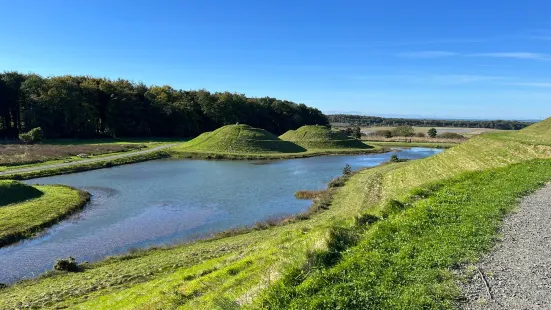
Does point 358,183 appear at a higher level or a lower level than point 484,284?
lower

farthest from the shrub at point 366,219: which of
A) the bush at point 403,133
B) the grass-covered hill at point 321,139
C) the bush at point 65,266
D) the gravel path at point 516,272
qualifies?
the bush at point 403,133

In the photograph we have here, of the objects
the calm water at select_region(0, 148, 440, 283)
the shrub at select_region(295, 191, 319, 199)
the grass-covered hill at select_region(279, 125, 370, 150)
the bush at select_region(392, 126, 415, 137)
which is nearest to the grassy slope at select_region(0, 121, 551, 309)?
the calm water at select_region(0, 148, 440, 283)

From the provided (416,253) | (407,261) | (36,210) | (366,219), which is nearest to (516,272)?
(416,253)

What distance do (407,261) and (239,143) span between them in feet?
222

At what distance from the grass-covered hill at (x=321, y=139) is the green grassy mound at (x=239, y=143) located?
6535 mm

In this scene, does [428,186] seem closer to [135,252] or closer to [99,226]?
[135,252]

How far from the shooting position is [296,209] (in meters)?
28.4

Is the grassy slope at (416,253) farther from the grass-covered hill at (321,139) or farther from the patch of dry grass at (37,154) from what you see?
the grass-covered hill at (321,139)

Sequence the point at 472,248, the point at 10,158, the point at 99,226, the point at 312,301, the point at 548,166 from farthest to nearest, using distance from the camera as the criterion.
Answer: the point at 10,158
the point at 99,226
the point at 548,166
the point at 472,248
the point at 312,301

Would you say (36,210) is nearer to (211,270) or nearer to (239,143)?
(211,270)

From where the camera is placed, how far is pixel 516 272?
7.81 meters

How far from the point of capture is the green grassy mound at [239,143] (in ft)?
239

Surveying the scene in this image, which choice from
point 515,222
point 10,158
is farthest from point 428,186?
point 10,158

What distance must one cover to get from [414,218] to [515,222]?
296cm
